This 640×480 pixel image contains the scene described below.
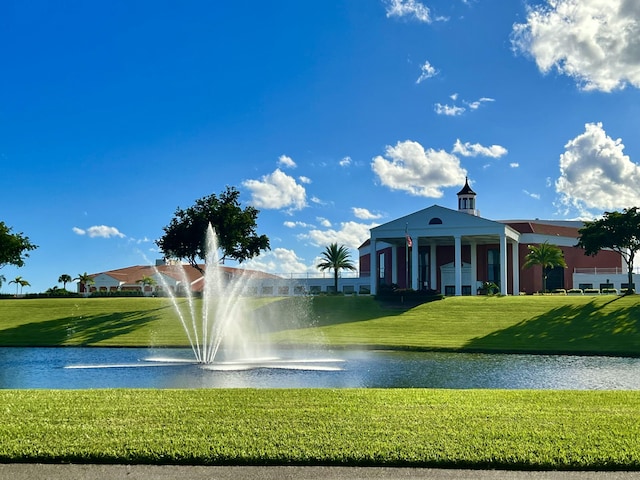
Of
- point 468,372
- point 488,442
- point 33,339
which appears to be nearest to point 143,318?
point 33,339

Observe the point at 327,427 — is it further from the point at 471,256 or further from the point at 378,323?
the point at 471,256

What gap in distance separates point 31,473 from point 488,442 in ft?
19.6

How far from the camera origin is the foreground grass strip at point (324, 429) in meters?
8.52

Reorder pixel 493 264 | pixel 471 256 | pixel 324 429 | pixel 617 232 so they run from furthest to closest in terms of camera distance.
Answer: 1. pixel 493 264
2. pixel 471 256
3. pixel 617 232
4. pixel 324 429

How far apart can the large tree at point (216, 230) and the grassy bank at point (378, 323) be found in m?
5.30

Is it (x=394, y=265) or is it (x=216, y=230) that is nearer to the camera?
(x=216, y=230)

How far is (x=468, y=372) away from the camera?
21.9 metres

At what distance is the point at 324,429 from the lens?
9.66 meters

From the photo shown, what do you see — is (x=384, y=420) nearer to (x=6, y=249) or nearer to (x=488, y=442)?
(x=488, y=442)

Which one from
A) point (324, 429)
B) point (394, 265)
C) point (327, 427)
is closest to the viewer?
point (324, 429)

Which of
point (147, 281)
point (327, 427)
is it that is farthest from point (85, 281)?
point (327, 427)

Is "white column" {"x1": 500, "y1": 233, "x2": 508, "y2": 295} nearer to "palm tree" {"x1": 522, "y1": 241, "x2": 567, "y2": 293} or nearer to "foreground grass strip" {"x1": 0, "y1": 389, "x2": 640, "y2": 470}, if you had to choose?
"palm tree" {"x1": 522, "y1": 241, "x2": 567, "y2": 293}

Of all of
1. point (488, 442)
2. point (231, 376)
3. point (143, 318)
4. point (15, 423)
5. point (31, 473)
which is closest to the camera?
point (31, 473)

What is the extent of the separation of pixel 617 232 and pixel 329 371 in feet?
130
